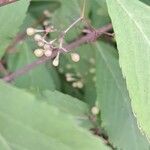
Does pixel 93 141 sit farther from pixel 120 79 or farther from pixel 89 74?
pixel 89 74

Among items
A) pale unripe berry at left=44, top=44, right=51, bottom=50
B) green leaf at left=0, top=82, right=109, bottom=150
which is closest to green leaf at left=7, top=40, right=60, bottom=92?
pale unripe berry at left=44, top=44, right=51, bottom=50

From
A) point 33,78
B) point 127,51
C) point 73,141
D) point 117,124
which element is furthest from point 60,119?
point 33,78

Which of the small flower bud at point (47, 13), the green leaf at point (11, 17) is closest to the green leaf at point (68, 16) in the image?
the small flower bud at point (47, 13)

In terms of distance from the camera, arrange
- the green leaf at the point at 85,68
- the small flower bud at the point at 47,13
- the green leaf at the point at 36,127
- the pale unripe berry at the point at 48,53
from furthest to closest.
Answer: the small flower bud at the point at 47,13 → the green leaf at the point at 85,68 → the pale unripe berry at the point at 48,53 → the green leaf at the point at 36,127

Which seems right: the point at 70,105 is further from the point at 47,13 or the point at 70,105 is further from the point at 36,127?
the point at 36,127

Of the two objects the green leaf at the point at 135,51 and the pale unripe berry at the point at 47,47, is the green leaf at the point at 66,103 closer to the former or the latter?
the pale unripe berry at the point at 47,47

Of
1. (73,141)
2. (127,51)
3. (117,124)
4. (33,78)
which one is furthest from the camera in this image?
(33,78)
